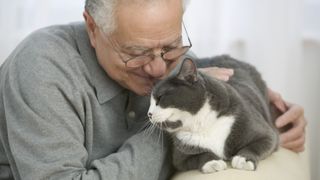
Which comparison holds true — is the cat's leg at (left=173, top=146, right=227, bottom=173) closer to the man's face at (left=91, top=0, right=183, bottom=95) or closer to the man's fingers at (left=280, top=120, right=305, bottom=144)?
the man's face at (left=91, top=0, right=183, bottom=95)

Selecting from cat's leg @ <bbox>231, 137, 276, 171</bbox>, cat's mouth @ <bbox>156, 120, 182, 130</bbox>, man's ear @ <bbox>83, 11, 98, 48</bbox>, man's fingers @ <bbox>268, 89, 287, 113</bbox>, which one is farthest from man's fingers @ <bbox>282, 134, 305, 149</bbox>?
man's ear @ <bbox>83, 11, 98, 48</bbox>

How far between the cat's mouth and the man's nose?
140mm

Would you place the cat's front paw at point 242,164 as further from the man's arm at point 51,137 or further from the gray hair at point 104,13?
the gray hair at point 104,13

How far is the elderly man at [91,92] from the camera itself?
45.0 inches

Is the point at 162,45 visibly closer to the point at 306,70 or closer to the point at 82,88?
the point at 82,88

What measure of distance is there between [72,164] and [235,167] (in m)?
0.41

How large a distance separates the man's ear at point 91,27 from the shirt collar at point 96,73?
0.09 ft

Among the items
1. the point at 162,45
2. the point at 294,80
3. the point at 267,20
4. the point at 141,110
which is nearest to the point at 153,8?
the point at 162,45

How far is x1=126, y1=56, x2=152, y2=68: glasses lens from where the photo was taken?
1216 mm

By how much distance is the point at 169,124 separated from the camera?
121cm

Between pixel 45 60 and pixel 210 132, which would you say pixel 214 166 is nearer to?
pixel 210 132

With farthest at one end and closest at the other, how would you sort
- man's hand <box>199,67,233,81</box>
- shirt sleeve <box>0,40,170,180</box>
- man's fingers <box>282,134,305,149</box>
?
man's fingers <box>282,134,305,149</box>
man's hand <box>199,67,233,81</box>
shirt sleeve <box>0,40,170,180</box>

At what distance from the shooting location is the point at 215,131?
1.24 meters

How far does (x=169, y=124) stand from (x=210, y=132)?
114 mm
